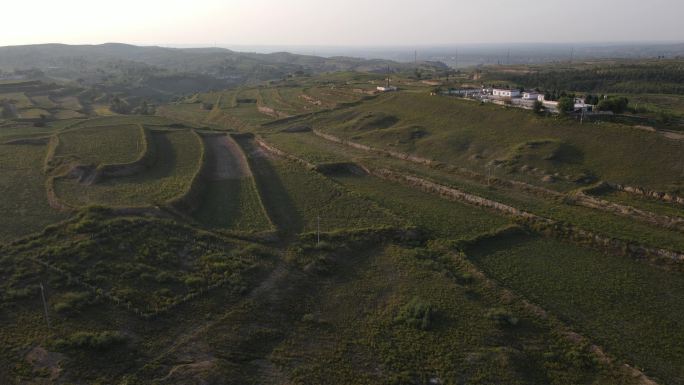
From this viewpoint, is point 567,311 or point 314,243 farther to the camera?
point 314,243

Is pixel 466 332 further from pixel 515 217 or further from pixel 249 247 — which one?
pixel 515 217

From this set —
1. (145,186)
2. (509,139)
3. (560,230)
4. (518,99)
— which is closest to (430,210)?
(560,230)

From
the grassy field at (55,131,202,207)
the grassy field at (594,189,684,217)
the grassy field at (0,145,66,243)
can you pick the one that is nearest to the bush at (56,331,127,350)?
the grassy field at (0,145,66,243)

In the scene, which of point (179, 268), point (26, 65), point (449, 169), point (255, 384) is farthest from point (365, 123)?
point (26, 65)

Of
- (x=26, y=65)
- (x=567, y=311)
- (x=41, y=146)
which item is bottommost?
(x=567, y=311)

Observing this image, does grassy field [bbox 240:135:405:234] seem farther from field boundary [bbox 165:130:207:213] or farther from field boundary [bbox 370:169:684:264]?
field boundary [bbox 370:169:684:264]

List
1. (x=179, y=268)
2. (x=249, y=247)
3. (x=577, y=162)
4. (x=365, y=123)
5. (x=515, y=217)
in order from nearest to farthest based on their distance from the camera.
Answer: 1. (x=179, y=268)
2. (x=249, y=247)
3. (x=515, y=217)
4. (x=577, y=162)
5. (x=365, y=123)

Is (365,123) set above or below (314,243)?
above

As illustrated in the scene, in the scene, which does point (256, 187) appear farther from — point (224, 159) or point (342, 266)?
point (342, 266)
